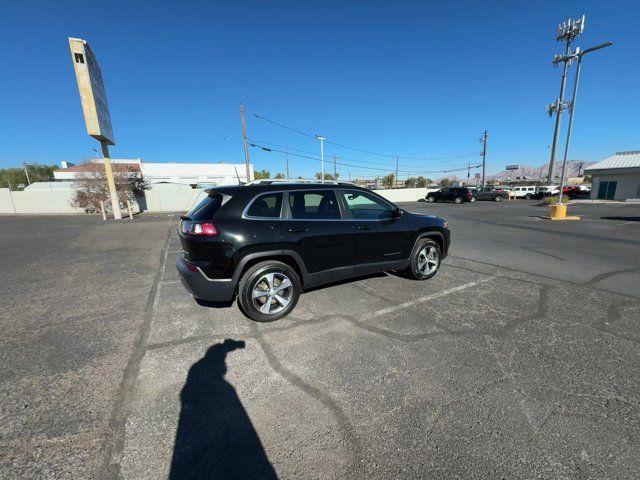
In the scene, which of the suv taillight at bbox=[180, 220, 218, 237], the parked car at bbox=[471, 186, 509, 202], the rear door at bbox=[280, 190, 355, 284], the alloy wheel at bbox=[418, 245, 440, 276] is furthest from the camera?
the parked car at bbox=[471, 186, 509, 202]

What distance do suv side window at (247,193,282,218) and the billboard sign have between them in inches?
628

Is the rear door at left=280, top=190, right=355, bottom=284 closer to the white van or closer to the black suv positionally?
the black suv

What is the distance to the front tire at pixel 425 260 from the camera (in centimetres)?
495

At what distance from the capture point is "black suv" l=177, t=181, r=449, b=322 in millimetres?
3393

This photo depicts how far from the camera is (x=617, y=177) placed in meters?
29.0

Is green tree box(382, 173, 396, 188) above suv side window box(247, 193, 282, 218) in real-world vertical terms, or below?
above

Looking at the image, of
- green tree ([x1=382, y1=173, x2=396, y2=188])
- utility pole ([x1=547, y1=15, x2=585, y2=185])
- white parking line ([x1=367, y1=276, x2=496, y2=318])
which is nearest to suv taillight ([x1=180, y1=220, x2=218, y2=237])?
white parking line ([x1=367, y1=276, x2=496, y2=318])

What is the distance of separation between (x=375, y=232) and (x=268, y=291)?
188 centimetres

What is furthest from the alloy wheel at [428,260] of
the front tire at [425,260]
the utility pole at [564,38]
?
the utility pole at [564,38]

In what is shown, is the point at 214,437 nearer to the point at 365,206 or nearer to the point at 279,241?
the point at 279,241

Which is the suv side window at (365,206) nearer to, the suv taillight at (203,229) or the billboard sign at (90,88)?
the suv taillight at (203,229)

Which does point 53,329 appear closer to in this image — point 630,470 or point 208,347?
point 208,347

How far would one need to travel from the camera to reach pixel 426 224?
5047 mm

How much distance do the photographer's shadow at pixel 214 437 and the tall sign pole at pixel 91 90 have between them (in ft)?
56.3
